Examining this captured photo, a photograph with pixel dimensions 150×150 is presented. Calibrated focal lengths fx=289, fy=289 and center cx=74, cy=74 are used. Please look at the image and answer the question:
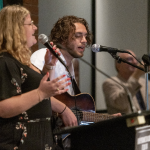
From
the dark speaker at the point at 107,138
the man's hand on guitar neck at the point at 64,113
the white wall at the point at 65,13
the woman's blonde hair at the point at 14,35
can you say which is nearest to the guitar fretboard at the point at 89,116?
the man's hand on guitar neck at the point at 64,113

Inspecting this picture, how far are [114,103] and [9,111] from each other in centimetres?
153

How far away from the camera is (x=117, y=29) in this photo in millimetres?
4125

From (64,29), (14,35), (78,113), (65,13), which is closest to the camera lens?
(14,35)

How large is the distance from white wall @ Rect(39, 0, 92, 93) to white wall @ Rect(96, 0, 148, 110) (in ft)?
0.51

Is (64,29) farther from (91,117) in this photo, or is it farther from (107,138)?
(107,138)

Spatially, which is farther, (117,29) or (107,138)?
(117,29)

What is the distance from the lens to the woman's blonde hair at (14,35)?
155 cm

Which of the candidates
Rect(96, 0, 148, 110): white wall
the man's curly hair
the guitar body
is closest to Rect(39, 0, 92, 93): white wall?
Rect(96, 0, 148, 110): white wall

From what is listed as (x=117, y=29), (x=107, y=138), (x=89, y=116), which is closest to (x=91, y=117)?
(x=89, y=116)

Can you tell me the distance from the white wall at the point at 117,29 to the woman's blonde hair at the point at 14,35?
2.32 metres

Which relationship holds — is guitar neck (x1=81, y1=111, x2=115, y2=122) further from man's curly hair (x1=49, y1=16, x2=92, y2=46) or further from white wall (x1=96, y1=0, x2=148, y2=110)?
white wall (x1=96, y1=0, x2=148, y2=110)

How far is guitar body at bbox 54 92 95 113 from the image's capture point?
2.15 meters

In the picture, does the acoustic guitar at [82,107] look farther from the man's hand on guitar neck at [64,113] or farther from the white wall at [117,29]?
the white wall at [117,29]

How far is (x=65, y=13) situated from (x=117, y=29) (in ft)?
3.15
